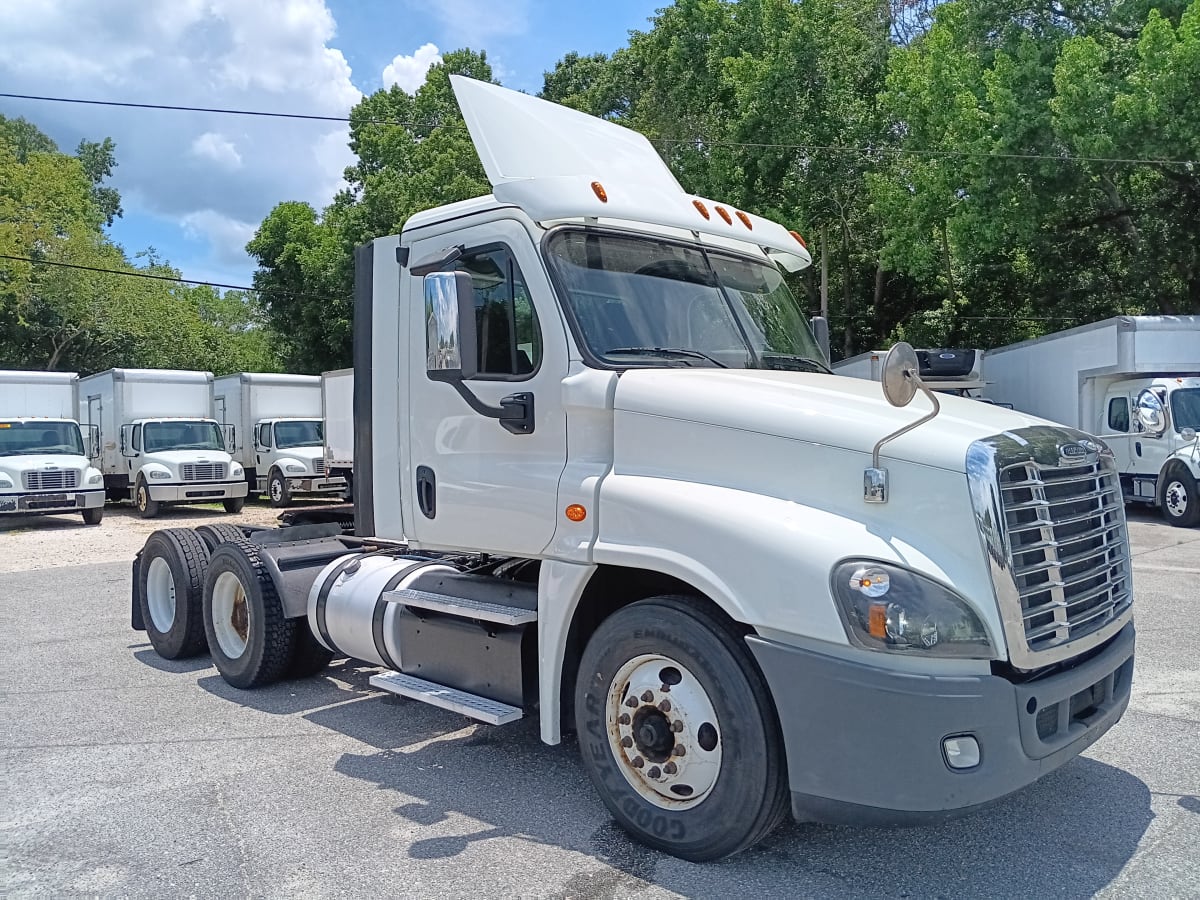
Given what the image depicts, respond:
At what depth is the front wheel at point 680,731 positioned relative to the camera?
141 inches

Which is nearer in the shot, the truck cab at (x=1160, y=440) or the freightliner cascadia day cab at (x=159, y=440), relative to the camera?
the truck cab at (x=1160, y=440)

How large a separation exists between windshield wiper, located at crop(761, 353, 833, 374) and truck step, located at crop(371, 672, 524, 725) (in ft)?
6.58

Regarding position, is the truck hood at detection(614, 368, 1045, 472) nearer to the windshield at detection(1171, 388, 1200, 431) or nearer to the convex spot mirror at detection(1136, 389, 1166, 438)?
the convex spot mirror at detection(1136, 389, 1166, 438)

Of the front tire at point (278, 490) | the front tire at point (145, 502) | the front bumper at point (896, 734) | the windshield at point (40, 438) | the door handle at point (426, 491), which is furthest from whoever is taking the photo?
the front tire at point (278, 490)

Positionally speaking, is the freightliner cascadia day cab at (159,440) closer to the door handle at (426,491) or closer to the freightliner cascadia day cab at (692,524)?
the freightliner cascadia day cab at (692,524)

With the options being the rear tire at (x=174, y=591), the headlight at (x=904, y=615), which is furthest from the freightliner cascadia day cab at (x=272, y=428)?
the headlight at (x=904, y=615)

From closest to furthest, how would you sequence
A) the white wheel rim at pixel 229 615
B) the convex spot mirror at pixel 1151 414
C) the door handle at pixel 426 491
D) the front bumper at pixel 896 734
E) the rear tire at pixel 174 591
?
the front bumper at pixel 896 734, the door handle at pixel 426 491, the white wheel rim at pixel 229 615, the rear tire at pixel 174 591, the convex spot mirror at pixel 1151 414

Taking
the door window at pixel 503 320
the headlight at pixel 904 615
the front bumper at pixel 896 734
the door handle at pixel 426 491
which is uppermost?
the door window at pixel 503 320

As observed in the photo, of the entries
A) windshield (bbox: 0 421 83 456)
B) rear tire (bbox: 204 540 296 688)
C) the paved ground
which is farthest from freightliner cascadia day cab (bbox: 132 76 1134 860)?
windshield (bbox: 0 421 83 456)

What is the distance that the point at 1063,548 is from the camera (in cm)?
362

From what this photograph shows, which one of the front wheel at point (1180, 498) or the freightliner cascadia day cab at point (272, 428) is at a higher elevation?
the freightliner cascadia day cab at point (272, 428)

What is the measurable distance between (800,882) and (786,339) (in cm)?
249

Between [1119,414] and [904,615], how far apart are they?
1621 centimetres

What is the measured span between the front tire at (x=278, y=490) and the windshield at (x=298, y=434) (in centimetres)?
88
